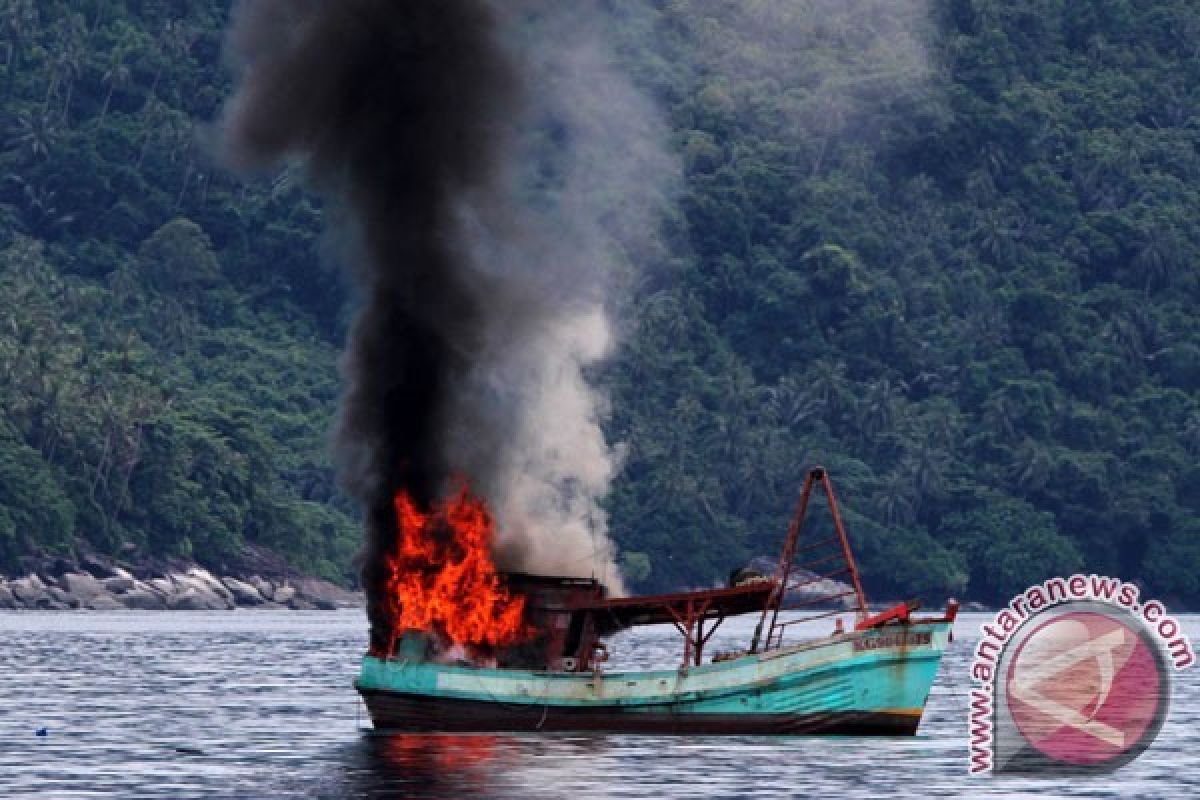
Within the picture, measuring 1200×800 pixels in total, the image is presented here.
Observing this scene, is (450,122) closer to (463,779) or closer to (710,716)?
(710,716)

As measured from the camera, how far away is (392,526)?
3435 inches

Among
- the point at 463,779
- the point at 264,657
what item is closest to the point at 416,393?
the point at 463,779

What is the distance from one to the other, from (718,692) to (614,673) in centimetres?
301

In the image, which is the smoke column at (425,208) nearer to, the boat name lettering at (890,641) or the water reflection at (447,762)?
the water reflection at (447,762)

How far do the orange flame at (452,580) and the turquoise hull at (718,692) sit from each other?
81.9 inches

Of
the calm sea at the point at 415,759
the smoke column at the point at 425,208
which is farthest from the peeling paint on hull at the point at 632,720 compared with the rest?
the smoke column at the point at 425,208

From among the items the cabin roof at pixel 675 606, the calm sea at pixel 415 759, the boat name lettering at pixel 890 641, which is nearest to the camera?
the calm sea at pixel 415 759

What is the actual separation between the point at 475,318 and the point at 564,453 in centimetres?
6210

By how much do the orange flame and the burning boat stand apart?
0.21 feet

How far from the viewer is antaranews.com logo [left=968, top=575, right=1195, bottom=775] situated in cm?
4897

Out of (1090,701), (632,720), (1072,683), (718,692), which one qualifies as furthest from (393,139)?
(1072,683)

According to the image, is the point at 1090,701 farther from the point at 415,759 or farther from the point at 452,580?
the point at 415,759

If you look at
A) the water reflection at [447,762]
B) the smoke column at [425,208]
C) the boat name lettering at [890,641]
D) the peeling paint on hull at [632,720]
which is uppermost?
the smoke column at [425,208]

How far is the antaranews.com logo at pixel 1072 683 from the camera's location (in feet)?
161
